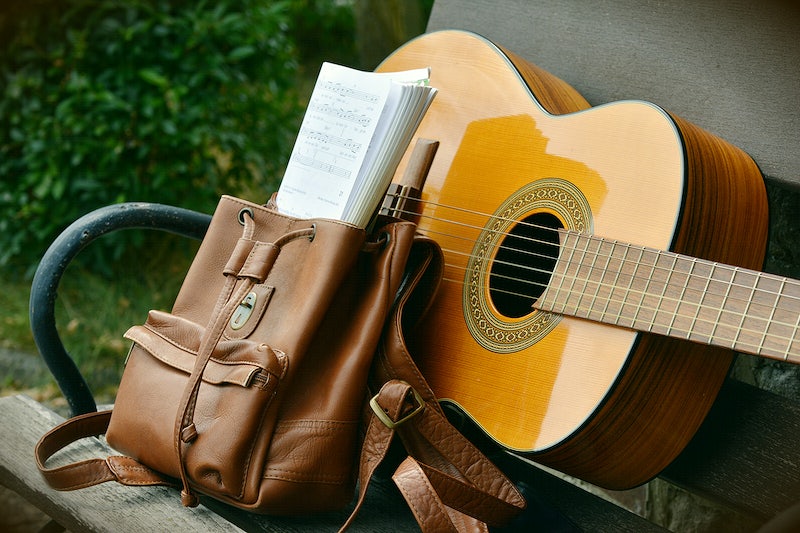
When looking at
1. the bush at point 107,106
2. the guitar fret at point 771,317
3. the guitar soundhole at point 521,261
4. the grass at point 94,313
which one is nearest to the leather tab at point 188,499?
the guitar soundhole at point 521,261

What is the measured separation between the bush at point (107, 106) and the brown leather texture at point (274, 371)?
1717 millimetres

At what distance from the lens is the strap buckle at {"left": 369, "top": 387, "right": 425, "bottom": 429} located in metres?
1.08

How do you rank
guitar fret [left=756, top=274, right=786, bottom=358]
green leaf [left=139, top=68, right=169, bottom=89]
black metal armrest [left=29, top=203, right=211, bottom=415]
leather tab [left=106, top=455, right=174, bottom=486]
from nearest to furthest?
1. guitar fret [left=756, top=274, right=786, bottom=358]
2. leather tab [left=106, top=455, right=174, bottom=486]
3. black metal armrest [left=29, top=203, right=211, bottom=415]
4. green leaf [left=139, top=68, right=169, bottom=89]

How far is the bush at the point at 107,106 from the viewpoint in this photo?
9.05ft

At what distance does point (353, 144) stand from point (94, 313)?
2.10m

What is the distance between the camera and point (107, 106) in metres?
2.70

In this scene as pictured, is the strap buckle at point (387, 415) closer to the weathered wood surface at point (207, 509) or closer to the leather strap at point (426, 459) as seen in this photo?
the leather strap at point (426, 459)

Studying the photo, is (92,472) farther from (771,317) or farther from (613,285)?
(771,317)

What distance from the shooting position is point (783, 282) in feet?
3.13

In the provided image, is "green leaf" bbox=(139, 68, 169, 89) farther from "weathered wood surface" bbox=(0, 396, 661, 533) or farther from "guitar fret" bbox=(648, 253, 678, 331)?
"guitar fret" bbox=(648, 253, 678, 331)

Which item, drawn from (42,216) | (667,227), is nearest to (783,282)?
(667,227)

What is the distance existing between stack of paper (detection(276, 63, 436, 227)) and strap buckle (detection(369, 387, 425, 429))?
0.31 metres

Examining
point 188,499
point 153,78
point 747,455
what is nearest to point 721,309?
point 747,455

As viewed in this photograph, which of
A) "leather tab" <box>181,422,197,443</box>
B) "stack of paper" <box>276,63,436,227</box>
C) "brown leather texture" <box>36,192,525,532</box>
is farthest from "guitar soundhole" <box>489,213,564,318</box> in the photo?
"leather tab" <box>181,422,197,443</box>
